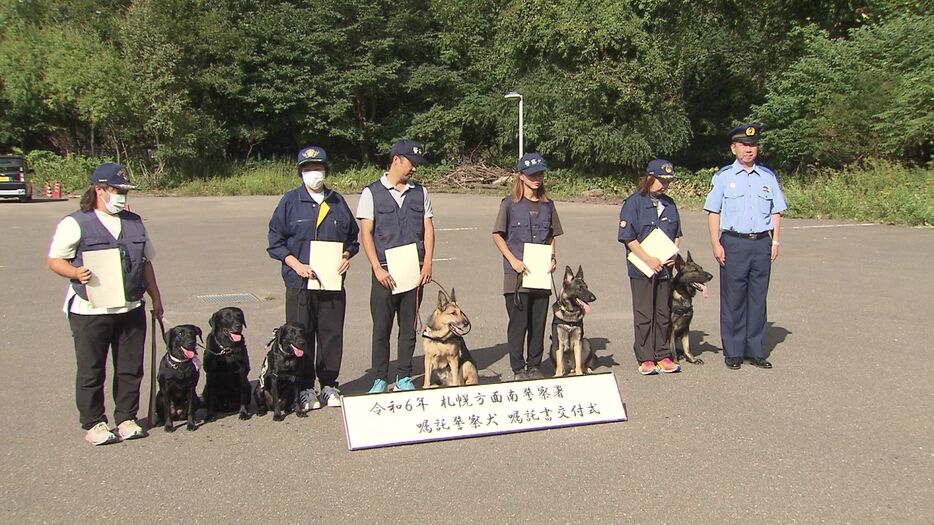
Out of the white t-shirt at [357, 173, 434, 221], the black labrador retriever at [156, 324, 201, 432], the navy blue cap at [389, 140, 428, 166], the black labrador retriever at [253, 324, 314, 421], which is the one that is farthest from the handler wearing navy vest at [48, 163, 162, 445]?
the navy blue cap at [389, 140, 428, 166]

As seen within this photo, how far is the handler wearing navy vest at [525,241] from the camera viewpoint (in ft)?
20.6

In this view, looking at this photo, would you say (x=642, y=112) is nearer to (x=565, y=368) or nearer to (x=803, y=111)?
(x=803, y=111)

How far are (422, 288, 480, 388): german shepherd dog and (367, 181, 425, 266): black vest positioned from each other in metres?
0.53

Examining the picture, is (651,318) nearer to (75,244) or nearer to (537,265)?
(537,265)

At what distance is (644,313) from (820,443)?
2009 millimetres

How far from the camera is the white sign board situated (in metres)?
5.06

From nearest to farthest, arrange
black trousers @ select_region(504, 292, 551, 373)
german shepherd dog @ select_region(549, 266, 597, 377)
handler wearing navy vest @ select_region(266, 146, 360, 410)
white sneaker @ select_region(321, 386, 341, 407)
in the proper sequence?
1. handler wearing navy vest @ select_region(266, 146, 360, 410)
2. white sneaker @ select_region(321, 386, 341, 407)
3. german shepherd dog @ select_region(549, 266, 597, 377)
4. black trousers @ select_region(504, 292, 551, 373)

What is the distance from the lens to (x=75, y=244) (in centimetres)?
487

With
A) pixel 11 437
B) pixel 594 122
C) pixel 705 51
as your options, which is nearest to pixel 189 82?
pixel 594 122

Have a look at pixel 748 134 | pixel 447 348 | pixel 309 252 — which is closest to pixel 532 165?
pixel 447 348

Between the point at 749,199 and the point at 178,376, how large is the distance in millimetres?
5094

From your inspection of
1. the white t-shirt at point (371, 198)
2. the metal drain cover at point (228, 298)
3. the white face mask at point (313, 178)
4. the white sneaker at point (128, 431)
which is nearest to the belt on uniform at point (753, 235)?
the white t-shirt at point (371, 198)

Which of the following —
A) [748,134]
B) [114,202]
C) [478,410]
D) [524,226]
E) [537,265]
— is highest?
[748,134]

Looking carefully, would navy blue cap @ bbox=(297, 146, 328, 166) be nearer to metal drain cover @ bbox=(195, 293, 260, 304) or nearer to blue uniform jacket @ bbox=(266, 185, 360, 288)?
blue uniform jacket @ bbox=(266, 185, 360, 288)
